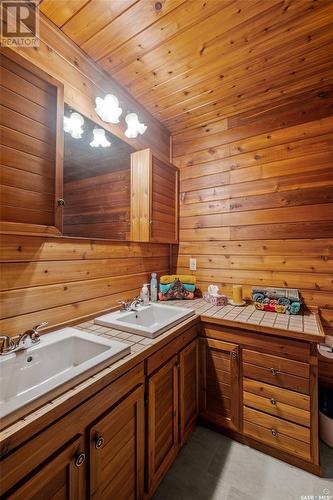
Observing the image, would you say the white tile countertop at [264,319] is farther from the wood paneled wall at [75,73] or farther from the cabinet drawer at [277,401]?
the wood paneled wall at [75,73]

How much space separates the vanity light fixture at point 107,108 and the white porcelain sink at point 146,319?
1330mm

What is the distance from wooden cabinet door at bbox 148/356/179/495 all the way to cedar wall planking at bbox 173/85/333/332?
3.32ft

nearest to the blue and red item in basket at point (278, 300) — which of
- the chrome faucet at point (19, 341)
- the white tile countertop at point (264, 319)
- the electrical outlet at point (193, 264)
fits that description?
the white tile countertop at point (264, 319)

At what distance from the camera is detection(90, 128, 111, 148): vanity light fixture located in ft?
5.14

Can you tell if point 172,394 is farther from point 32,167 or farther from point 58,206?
point 32,167

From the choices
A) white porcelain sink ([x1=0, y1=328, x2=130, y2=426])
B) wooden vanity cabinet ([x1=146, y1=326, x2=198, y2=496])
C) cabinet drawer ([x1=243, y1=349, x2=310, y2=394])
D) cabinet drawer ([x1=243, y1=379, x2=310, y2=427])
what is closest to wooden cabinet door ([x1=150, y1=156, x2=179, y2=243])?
wooden vanity cabinet ([x1=146, y1=326, x2=198, y2=496])

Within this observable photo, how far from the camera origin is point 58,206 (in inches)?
40.7

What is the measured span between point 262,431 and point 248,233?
1391 millimetres

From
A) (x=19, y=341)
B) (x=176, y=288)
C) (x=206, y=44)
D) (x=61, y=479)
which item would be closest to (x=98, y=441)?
(x=61, y=479)

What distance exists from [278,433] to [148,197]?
1796 mm

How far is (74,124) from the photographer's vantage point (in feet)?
4.65

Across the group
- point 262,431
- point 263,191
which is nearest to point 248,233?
point 263,191

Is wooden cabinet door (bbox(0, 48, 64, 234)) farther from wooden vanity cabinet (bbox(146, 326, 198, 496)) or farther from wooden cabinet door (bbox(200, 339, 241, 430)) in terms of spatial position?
wooden cabinet door (bbox(200, 339, 241, 430))

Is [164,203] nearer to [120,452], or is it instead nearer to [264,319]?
[264,319]
